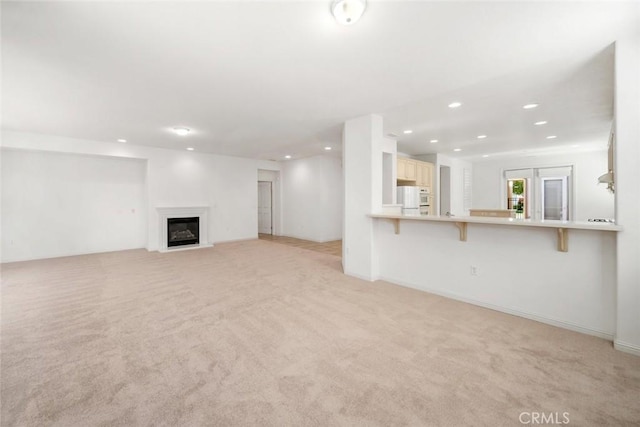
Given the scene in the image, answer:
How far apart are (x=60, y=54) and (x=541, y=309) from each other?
217 inches

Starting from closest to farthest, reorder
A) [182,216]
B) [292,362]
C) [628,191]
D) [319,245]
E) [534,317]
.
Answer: [292,362] → [628,191] → [534,317] → [182,216] → [319,245]

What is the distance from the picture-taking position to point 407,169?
6473mm

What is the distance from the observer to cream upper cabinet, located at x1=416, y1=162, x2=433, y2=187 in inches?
269

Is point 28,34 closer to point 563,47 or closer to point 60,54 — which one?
point 60,54

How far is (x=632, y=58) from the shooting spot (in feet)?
7.50

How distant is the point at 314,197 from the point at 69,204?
20.0ft

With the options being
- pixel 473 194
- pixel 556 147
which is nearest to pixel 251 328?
pixel 556 147

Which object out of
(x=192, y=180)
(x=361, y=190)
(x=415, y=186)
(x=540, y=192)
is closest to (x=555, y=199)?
(x=540, y=192)

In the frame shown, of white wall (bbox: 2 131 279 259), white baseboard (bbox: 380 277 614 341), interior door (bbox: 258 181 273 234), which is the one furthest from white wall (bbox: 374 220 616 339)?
interior door (bbox: 258 181 273 234)

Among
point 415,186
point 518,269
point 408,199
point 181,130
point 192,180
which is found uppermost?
point 181,130

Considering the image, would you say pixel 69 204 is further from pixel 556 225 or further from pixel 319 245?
pixel 556 225

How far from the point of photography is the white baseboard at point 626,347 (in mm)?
2264

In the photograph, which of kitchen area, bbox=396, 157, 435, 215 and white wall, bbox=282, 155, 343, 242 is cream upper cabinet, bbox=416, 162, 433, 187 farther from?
white wall, bbox=282, 155, 343, 242
